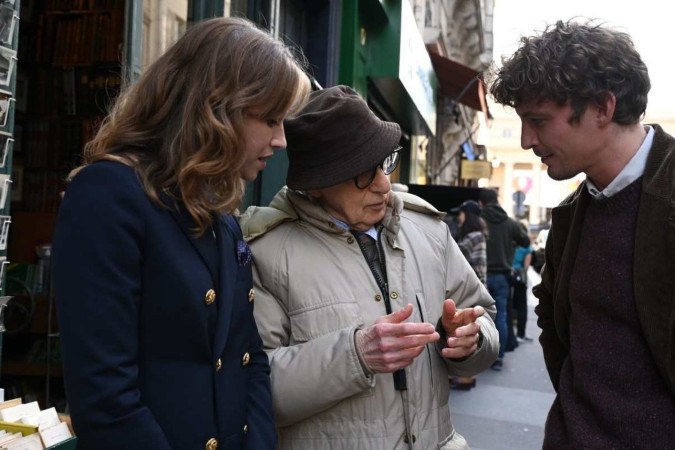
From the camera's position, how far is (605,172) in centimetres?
211

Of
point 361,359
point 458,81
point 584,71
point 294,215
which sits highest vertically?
point 458,81

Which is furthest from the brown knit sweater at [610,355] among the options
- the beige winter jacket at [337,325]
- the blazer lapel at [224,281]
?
the blazer lapel at [224,281]

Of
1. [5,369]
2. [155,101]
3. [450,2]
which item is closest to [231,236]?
[155,101]

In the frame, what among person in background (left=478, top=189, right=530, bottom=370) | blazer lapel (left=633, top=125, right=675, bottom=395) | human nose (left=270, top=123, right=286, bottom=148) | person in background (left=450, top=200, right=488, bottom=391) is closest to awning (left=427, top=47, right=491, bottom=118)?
person in background (left=478, top=189, right=530, bottom=370)

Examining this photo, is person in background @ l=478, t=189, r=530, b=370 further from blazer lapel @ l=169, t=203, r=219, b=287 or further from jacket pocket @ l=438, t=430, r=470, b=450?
blazer lapel @ l=169, t=203, r=219, b=287

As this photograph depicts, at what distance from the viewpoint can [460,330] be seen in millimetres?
2219

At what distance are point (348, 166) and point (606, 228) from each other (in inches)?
31.5

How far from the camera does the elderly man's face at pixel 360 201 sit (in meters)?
2.37

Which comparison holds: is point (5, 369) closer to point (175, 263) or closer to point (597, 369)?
point (175, 263)

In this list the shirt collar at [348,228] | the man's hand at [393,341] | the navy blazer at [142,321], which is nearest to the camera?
the navy blazer at [142,321]

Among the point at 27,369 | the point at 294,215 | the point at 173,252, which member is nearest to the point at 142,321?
the point at 173,252

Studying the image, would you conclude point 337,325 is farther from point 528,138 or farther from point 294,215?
point 528,138

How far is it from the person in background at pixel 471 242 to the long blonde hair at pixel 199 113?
20.7 ft

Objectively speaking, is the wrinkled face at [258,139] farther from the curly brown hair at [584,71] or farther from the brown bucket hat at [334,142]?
the curly brown hair at [584,71]
